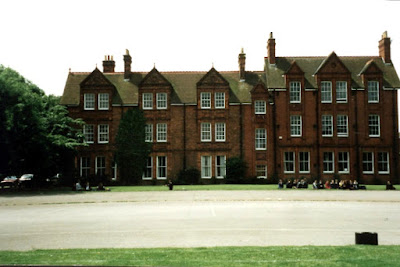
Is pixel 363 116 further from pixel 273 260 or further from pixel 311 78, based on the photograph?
pixel 273 260

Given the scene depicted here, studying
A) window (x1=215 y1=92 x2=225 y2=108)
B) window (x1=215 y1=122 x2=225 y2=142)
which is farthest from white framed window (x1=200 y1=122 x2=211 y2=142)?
window (x1=215 y1=92 x2=225 y2=108)

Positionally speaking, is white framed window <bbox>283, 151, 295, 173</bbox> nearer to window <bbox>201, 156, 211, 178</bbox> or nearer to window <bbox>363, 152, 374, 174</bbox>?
window <bbox>363, 152, 374, 174</bbox>

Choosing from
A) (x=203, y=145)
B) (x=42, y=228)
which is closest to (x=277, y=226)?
(x=42, y=228)

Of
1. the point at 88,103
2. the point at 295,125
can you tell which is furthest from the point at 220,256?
the point at 88,103

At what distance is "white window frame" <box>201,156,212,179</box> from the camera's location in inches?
1791

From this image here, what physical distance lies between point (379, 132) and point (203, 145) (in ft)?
63.0

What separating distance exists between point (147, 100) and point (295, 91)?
53.7ft

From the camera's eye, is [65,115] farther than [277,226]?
Yes

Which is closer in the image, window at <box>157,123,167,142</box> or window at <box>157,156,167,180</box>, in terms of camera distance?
window at <box>157,156,167,180</box>

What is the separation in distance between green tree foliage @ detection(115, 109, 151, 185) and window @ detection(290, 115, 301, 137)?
15686mm

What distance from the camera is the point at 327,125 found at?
46188mm

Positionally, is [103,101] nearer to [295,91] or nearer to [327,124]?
[295,91]

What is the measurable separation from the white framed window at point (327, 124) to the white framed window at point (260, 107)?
651 centimetres

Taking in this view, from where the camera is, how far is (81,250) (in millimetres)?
11062
